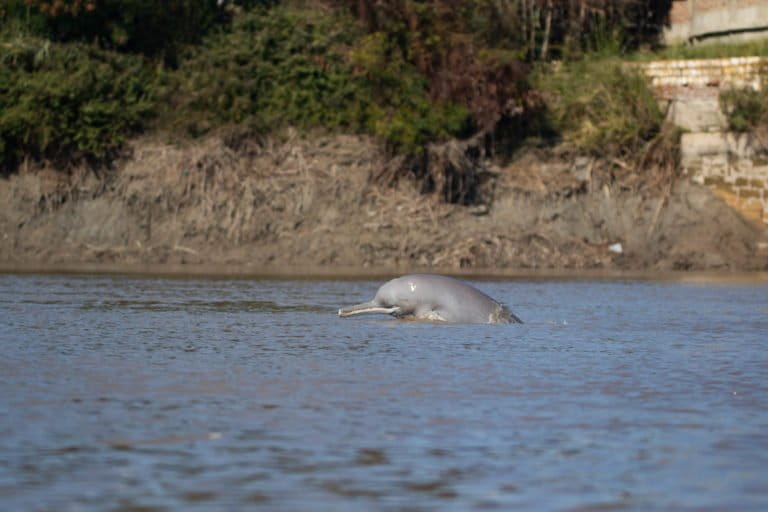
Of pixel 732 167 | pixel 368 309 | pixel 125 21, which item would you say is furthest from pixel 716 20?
pixel 368 309

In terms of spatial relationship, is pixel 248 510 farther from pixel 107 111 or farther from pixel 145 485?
pixel 107 111

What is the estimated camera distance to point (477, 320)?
13.8m

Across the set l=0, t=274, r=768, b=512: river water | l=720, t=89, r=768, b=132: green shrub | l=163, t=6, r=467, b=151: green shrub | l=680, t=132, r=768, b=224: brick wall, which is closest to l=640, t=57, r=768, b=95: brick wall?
l=720, t=89, r=768, b=132: green shrub

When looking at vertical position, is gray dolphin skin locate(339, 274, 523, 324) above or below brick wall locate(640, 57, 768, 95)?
below

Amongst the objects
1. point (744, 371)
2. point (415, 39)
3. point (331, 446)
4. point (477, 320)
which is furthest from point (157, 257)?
point (331, 446)

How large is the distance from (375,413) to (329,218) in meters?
18.9

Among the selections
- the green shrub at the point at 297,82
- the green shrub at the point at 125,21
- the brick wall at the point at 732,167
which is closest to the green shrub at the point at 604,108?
the brick wall at the point at 732,167

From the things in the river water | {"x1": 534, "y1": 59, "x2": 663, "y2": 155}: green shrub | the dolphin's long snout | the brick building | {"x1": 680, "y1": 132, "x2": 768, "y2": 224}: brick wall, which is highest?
the brick building

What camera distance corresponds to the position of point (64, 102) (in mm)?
26953

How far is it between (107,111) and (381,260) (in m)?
6.35

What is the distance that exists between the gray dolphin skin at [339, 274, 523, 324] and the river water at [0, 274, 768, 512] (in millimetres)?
290

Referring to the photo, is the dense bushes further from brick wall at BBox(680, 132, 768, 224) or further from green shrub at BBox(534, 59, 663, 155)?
brick wall at BBox(680, 132, 768, 224)

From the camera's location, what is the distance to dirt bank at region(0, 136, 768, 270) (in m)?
26.0

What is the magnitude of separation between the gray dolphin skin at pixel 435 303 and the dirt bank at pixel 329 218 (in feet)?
38.0
